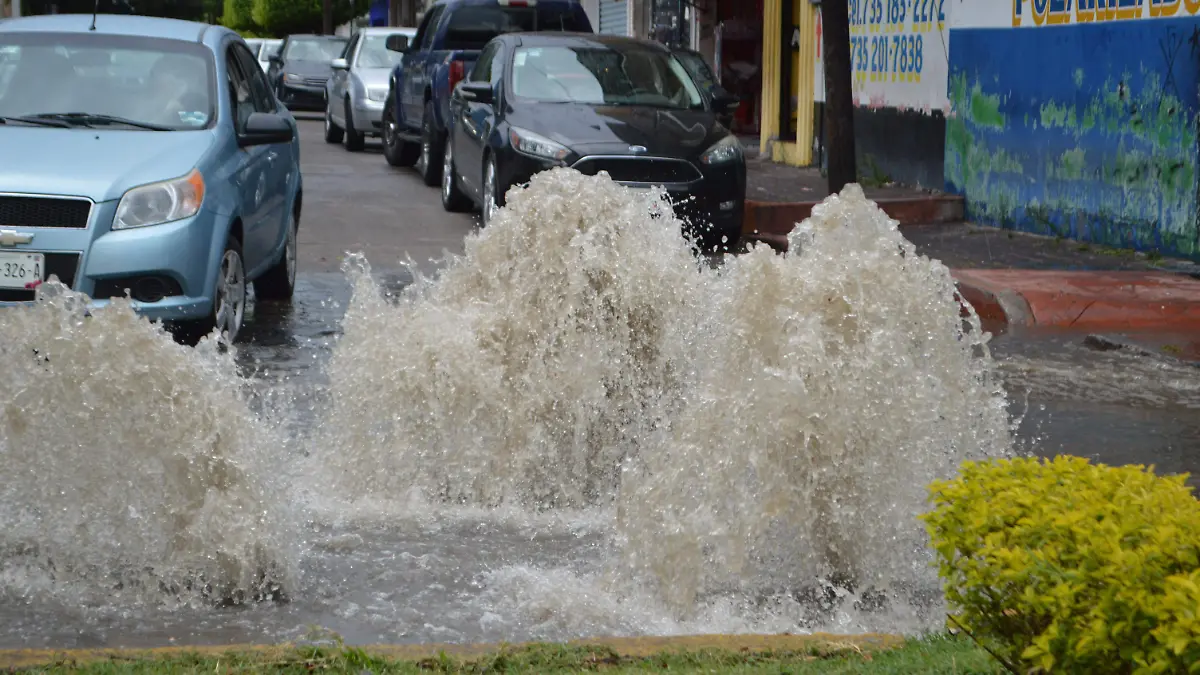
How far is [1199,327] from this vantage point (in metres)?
10.2

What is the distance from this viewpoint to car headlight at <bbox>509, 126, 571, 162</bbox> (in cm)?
1343

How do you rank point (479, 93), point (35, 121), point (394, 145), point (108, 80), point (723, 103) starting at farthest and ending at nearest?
point (394, 145)
point (723, 103)
point (479, 93)
point (108, 80)
point (35, 121)

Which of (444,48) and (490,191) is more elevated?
(444,48)

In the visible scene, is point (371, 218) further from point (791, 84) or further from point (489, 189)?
point (791, 84)

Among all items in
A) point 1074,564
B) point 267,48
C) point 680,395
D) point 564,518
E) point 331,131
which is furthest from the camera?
point 267,48

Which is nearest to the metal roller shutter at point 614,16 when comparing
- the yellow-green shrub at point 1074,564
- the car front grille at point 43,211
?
the car front grille at point 43,211

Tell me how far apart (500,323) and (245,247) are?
3332mm

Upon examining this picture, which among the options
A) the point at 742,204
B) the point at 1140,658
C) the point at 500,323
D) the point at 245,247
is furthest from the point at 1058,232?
the point at 1140,658

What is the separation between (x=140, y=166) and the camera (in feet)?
27.3

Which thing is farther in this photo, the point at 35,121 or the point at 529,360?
the point at 35,121

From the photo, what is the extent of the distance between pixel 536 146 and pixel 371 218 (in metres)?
3.06

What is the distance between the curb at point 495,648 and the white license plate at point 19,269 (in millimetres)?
3967

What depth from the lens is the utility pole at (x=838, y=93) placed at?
14.9 m

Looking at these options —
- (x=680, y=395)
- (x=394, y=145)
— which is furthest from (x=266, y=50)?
(x=680, y=395)
